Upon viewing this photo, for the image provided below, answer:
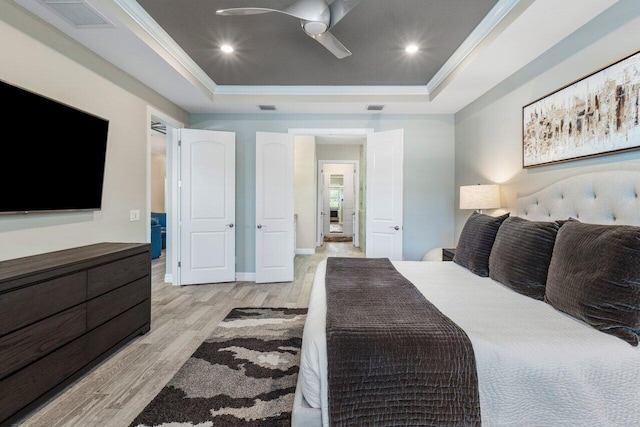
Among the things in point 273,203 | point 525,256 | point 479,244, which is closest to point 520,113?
point 479,244

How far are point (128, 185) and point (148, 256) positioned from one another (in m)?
0.91

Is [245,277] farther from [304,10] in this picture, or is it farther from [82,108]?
[304,10]

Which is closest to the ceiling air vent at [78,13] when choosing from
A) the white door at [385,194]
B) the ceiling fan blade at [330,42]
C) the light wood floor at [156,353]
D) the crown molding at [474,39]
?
the ceiling fan blade at [330,42]

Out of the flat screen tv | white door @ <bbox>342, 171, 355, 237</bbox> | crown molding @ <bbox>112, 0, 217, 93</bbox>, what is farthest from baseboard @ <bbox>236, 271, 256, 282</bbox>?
white door @ <bbox>342, 171, 355, 237</bbox>

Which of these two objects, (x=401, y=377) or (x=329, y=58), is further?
(x=329, y=58)

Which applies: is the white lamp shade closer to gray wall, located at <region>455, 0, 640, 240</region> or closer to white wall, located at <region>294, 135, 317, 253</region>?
gray wall, located at <region>455, 0, 640, 240</region>

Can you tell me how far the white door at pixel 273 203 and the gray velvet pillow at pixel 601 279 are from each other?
3274 millimetres

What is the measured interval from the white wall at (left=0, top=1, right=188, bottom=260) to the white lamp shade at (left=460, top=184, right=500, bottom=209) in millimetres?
3529

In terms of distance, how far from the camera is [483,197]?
3059 millimetres

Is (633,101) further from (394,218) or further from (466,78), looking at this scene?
(394,218)

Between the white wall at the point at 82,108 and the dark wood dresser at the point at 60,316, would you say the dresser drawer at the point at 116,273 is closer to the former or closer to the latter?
the dark wood dresser at the point at 60,316

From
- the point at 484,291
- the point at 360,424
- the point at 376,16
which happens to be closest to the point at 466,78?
the point at 376,16

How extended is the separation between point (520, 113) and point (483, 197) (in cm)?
83

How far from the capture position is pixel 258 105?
402cm
